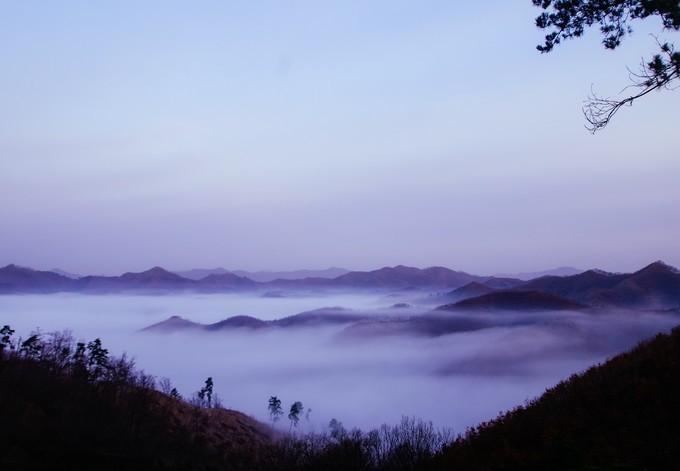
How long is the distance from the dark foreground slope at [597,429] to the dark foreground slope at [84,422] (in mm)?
9208

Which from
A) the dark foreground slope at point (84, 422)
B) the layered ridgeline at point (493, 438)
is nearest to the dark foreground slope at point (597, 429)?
the layered ridgeline at point (493, 438)

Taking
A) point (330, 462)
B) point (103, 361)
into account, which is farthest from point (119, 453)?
point (103, 361)

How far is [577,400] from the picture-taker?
15273 mm

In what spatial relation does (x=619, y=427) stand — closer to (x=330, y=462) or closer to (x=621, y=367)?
(x=621, y=367)

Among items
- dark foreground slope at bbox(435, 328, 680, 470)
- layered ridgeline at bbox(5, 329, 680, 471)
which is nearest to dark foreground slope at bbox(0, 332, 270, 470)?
layered ridgeline at bbox(5, 329, 680, 471)

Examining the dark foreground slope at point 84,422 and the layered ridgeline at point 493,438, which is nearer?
the layered ridgeline at point 493,438

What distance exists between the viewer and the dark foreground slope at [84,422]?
1862 centimetres

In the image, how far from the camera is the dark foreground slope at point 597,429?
37.7 ft

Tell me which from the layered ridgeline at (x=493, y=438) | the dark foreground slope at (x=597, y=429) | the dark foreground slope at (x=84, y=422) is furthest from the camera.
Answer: the dark foreground slope at (x=84, y=422)

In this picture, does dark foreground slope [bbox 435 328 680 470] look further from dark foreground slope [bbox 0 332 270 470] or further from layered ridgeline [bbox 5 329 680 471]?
dark foreground slope [bbox 0 332 270 470]

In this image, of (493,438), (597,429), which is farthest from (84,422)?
(597,429)

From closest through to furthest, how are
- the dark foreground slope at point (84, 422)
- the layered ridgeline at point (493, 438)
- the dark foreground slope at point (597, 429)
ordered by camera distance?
the dark foreground slope at point (597, 429) → the layered ridgeline at point (493, 438) → the dark foreground slope at point (84, 422)

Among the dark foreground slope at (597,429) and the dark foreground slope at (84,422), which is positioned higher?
the dark foreground slope at (597,429)

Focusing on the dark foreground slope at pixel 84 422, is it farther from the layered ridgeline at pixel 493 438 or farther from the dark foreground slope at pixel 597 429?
the dark foreground slope at pixel 597 429
